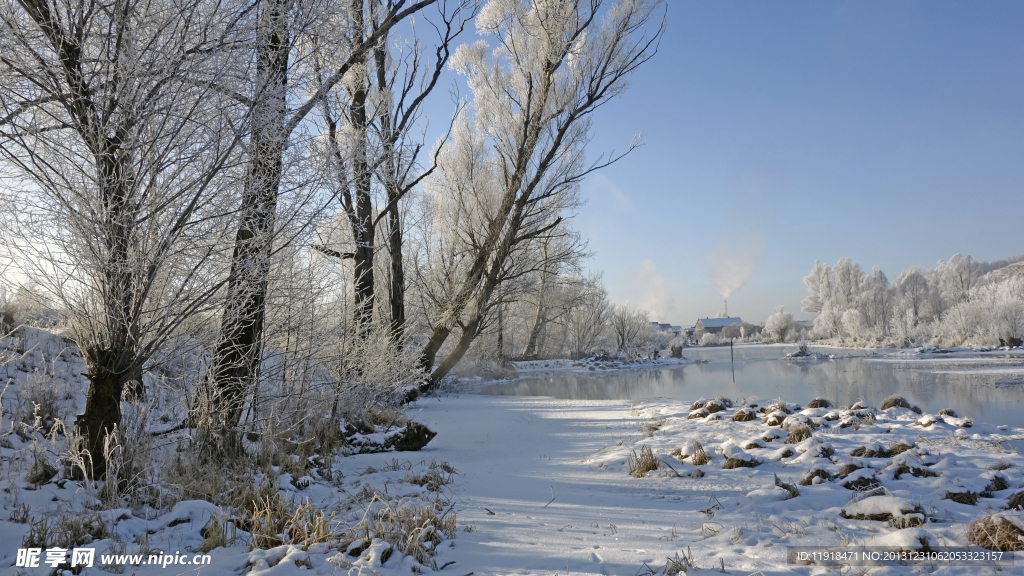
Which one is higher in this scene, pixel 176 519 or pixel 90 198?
pixel 90 198

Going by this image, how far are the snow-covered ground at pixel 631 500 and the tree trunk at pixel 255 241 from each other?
3.27 feet

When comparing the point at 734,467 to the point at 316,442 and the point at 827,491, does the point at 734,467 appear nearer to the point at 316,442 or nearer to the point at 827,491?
the point at 827,491

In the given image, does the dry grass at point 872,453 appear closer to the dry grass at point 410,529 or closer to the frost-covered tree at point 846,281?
the dry grass at point 410,529

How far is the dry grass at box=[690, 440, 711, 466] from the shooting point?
4.71m

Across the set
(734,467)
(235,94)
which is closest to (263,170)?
(235,94)

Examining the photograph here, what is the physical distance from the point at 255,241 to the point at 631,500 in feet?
11.6

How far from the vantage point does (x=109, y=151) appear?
3.16 m

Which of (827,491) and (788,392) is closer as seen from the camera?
(827,491)

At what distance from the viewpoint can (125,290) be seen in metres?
3.21

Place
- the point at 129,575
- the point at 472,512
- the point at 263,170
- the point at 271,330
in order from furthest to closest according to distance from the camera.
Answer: the point at 271,330
the point at 263,170
the point at 472,512
the point at 129,575

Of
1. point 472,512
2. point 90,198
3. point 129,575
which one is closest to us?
point 129,575

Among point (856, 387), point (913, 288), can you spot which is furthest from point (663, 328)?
point (856, 387)

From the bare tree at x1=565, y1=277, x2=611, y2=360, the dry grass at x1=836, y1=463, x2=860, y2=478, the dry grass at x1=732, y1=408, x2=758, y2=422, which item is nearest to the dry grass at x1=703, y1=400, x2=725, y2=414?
the dry grass at x1=732, y1=408, x2=758, y2=422

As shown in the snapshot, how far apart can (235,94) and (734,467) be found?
A: 16.5ft
